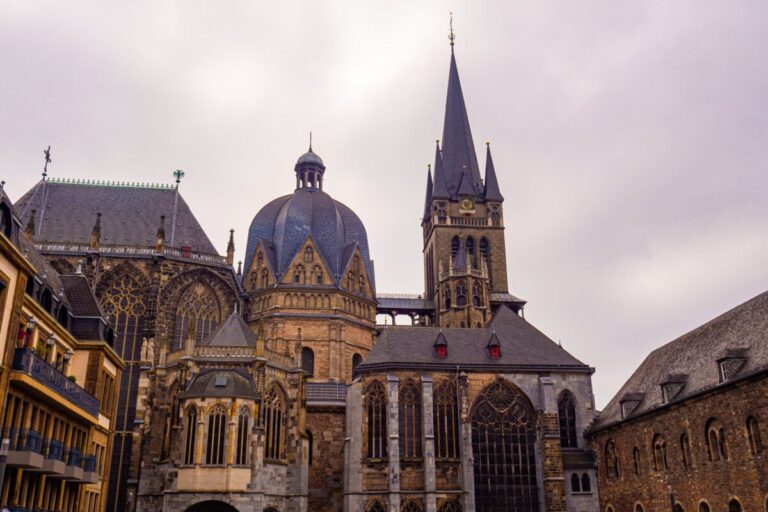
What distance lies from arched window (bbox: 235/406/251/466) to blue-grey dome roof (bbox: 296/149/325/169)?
26.7 meters

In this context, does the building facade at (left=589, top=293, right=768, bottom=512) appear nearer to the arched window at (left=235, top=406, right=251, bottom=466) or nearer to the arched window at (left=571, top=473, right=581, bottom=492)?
the arched window at (left=571, top=473, right=581, bottom=492)

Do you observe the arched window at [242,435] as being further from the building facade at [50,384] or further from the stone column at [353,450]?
the building facade at [50,384]

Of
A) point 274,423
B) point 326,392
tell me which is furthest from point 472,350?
point 274,423

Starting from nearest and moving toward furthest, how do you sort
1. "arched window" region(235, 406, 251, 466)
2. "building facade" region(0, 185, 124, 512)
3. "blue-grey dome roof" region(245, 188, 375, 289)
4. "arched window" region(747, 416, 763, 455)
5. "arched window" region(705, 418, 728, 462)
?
"building facade" region(0, 185, 124, 512), "arched window" region(747, 416, 763, 455), "arched window" region(705, 418, 728, 462), "arched window" region(235, 406, 251, 466), "blue-grey dome roof" region(245, 188, 375, 289)

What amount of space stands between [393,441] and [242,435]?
863 centimetres

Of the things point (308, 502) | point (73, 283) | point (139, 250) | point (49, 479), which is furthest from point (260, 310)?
point (49, 479)

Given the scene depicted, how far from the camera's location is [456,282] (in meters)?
60.7

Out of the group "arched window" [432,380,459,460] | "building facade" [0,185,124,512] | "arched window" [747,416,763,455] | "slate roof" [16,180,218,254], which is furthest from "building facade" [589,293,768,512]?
"slate roof" [16,180,218,254]

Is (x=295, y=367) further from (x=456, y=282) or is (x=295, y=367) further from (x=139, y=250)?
(x=456, y=282)

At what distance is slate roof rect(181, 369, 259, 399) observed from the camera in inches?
1500

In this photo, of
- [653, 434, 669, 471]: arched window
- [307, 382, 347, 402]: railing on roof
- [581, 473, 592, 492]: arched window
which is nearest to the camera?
[653, 434, 669, 471]: arched window

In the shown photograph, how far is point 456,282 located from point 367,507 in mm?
24602

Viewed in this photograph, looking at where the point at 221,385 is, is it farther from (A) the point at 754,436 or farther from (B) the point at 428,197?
(B) the point at 428,197

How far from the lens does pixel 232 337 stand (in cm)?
4156
